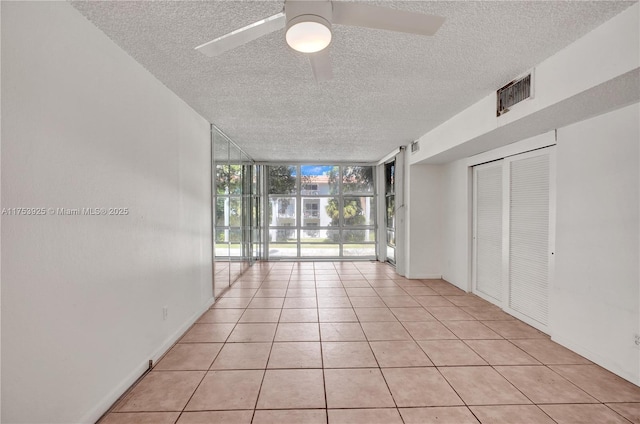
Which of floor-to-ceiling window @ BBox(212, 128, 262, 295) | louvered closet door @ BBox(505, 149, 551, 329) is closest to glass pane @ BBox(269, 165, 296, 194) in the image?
floor-to-ceiling window @ BBox(212, 128, 262, 295)

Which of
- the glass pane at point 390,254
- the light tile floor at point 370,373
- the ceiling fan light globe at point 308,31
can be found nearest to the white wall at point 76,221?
the light tile floor at point 370,373

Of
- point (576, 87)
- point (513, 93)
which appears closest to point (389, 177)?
point (513, 93)

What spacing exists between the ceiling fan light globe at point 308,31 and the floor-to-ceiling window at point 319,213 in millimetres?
6767

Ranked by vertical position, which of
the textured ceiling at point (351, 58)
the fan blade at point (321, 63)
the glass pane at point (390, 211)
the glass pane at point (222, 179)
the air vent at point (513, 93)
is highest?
the textured ceiling at point (351, 58)

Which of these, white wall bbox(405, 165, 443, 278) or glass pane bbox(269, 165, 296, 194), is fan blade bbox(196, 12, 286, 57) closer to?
white wall bbox(405, 165, 443, 278)

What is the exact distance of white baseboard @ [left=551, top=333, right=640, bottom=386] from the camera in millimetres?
2408

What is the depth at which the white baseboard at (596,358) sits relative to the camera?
2.41m

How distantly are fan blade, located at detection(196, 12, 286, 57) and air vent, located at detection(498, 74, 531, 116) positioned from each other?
2.33 m

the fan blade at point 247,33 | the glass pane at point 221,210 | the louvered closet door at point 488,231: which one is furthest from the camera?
the glass pane at point 221,210

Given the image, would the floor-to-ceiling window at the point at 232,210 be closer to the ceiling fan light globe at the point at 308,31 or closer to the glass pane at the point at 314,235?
the glass pane at the point at 314,235

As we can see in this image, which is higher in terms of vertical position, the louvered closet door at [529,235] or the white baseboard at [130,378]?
the louvered closet door at [529,235]

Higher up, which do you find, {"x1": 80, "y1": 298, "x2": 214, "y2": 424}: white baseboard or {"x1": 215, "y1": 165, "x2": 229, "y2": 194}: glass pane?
{"x1": 215, "y1": 165, "x2": 229, "y2": 194}: glass pane

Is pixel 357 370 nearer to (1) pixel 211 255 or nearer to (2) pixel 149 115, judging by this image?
(1) pixel 211 255

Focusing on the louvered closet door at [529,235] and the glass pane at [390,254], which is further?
the glass pane at [390,254]
